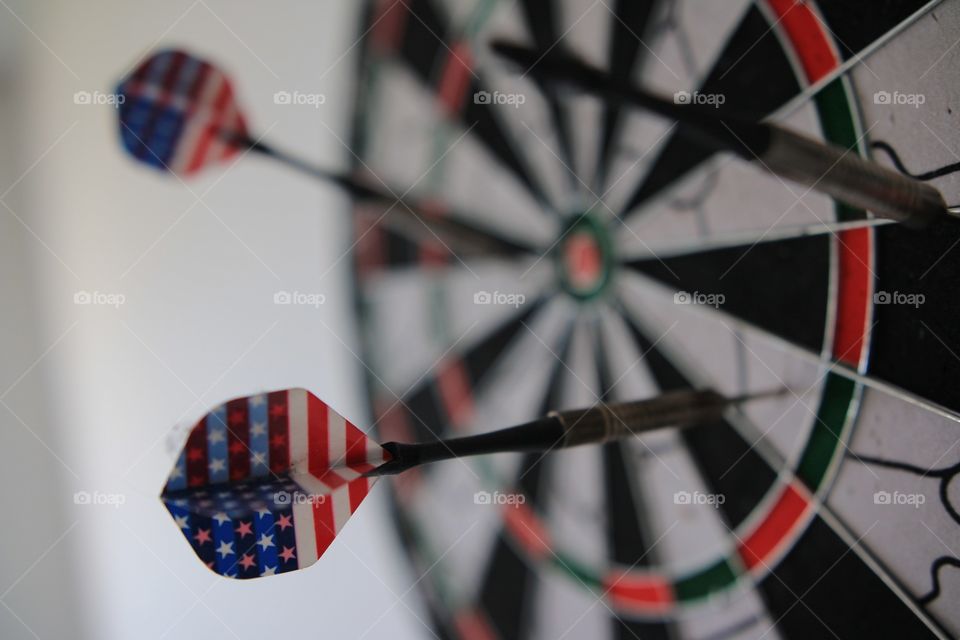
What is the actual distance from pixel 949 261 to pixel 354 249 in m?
0.62

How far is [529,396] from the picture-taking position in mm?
801

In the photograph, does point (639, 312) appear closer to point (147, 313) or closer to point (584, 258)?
point (584, 258)

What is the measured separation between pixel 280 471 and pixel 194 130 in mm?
441

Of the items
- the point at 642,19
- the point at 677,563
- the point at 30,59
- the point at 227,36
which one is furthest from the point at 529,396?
the point at 30,59

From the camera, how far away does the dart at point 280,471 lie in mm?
445

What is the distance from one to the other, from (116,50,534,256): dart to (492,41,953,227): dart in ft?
1.12

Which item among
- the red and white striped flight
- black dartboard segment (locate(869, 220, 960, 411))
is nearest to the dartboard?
black dartboard segment (locate(869, 220, 960, 411))

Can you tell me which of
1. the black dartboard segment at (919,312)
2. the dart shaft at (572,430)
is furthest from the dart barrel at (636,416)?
the black dartboard segment at (919,312)

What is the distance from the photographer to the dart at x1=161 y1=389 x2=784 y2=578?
44 centimetres

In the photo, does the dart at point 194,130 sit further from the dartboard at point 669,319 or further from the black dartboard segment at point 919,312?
the black dartboard segment at point 919,312

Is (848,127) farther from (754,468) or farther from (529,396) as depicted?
(529,396)

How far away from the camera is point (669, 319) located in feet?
2.19

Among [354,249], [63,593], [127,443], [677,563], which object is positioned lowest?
[677,563]

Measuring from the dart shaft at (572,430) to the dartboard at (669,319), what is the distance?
98mm
